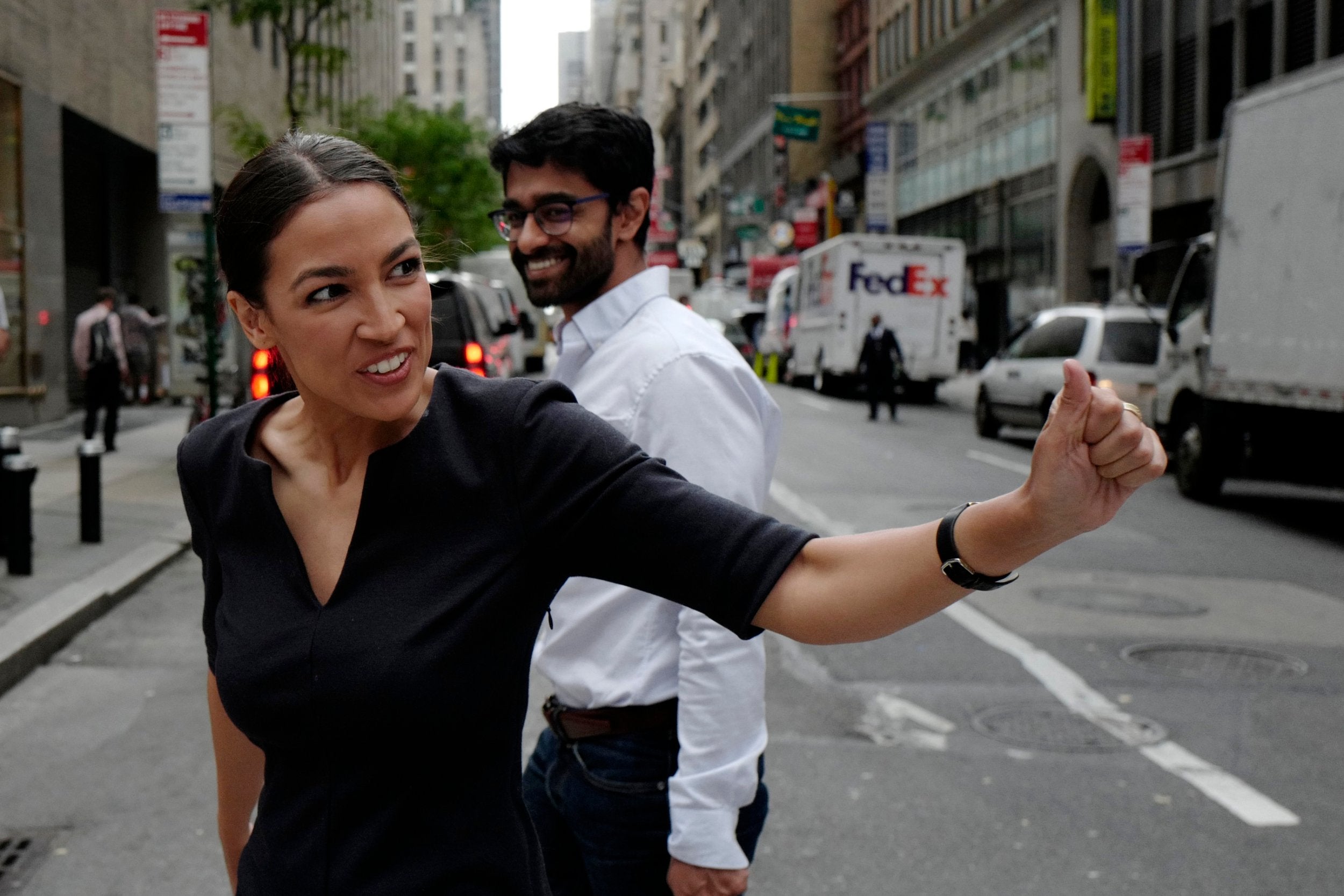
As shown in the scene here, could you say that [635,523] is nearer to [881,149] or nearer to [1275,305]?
[1275,305]

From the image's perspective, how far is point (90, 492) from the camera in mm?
10352

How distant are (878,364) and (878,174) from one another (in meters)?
29.1

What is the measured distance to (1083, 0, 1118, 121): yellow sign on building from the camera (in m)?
34.5

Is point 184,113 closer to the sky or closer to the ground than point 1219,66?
closer to the ground

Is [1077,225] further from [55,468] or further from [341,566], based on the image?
[341,566]

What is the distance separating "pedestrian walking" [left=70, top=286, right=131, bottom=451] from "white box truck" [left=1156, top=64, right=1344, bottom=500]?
37.4 ft

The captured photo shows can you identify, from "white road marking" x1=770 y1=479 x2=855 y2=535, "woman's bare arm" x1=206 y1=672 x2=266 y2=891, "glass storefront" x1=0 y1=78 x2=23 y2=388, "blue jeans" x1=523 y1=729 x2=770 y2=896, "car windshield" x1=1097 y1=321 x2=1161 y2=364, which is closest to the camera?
"woman's bare arm" x1=206 y1=672 x2=266 y2=891

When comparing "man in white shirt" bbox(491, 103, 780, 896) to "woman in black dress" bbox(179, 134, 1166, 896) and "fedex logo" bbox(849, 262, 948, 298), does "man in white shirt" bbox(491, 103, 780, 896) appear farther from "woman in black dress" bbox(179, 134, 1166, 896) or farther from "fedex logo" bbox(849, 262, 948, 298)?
"fedex logo" bbox(849, 262, 948, 298)

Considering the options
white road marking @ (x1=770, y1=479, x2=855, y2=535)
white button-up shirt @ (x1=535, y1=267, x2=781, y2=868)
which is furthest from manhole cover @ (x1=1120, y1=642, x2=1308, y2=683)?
white button-up shirt @ (x1=535, y1=267, x2=781, y2=868)

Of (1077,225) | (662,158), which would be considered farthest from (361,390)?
(662,158)

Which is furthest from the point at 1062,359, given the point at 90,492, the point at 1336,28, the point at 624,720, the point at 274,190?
the point at 274,190

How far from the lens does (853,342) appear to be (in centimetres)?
3097

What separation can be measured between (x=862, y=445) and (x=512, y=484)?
1859 cm

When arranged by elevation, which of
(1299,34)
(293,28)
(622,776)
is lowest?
(622,776)
